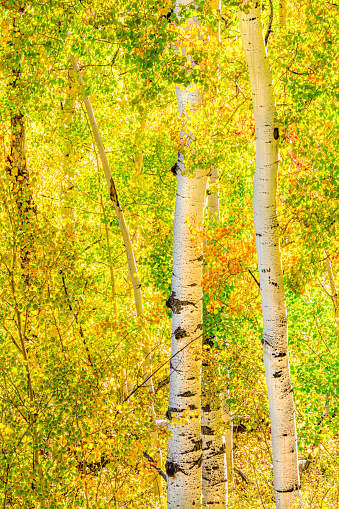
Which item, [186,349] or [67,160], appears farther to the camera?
[67,160]

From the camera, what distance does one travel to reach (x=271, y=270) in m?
4.52

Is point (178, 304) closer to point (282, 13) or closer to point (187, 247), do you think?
point (187, 247)

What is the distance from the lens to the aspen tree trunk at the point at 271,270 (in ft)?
14.5

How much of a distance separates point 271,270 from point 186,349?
3.80 feet

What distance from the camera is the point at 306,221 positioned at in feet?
15.1

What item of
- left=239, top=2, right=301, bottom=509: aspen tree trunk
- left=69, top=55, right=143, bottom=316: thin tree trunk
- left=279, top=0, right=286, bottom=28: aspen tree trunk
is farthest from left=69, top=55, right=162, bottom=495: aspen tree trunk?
left=279, top=0, right=286, bottom=28: aspen tree trunk

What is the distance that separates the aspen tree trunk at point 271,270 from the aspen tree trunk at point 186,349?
613 millimetres

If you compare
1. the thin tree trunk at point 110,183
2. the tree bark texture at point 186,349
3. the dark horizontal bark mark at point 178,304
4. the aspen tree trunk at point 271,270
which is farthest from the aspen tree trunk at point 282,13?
the dark horizontal bark mark at point 178,304

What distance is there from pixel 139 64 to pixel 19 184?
7.31 feet

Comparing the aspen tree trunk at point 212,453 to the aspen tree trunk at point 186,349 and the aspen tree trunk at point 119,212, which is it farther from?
the aspen tree trunk at point 186,349

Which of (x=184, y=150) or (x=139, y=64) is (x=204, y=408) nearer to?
(x=184, y=150)

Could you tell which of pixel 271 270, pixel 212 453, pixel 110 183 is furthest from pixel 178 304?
pixel 110 183

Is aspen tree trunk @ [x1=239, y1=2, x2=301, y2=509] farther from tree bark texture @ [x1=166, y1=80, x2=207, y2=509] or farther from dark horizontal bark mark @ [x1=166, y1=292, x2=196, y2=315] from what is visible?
dark horizontal bark mark @ [x1=166, y1=292, x2=196, y2=315]

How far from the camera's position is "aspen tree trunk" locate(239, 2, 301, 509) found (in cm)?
441
